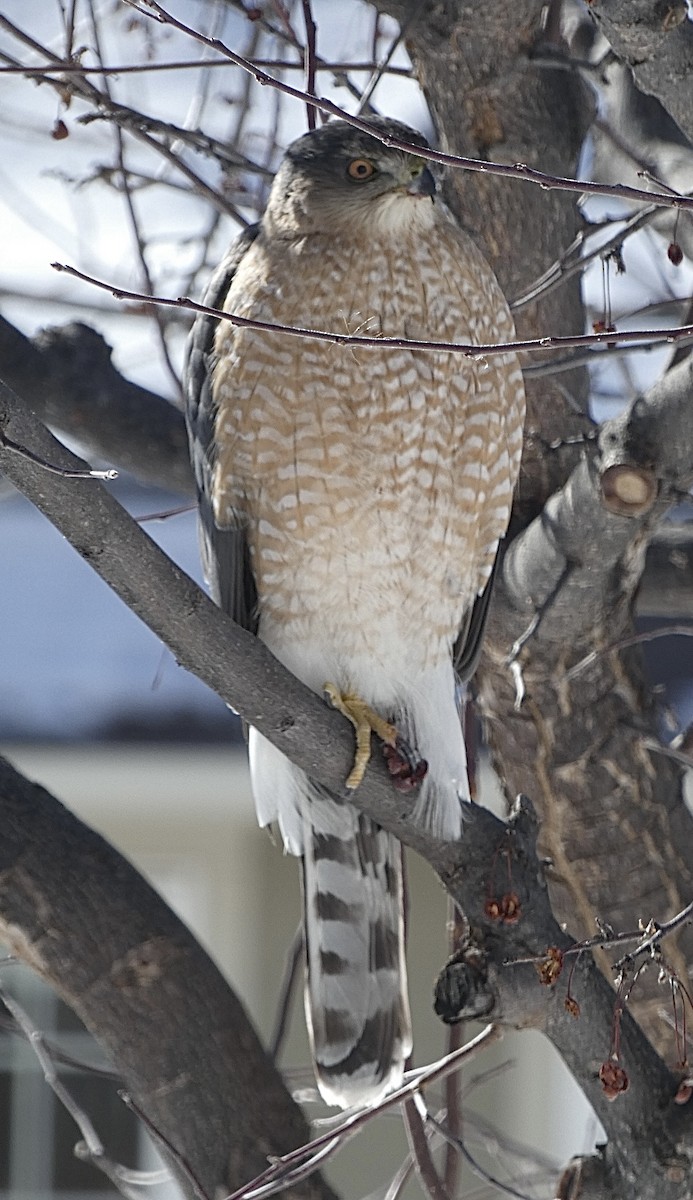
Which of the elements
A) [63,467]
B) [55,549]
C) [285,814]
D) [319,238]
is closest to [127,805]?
[55,549]

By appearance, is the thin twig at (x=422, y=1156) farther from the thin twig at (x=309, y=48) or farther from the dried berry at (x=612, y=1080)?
the thin twig at (x=309, y=48)

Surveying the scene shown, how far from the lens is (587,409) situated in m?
A: 3.77

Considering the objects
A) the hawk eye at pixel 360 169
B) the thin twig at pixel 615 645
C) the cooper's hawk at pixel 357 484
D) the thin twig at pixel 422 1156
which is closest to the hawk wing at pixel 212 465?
the cooper's hawk at pixel 357 484

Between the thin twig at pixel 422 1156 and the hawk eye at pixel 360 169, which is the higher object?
the hawk eye at pixel 360 169

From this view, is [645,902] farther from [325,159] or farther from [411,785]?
[325,159]

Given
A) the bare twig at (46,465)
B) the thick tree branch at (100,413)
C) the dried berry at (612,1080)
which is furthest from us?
the thick tree branch at (100,413)

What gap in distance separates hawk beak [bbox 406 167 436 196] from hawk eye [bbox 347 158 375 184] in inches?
3.7

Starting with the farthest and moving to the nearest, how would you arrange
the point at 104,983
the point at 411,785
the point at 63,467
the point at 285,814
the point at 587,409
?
the point at 587,409 < the point at 285,814 < the point at 104,983 < the point at 411,785 < the point at 63,467

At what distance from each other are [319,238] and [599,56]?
50.1 inches

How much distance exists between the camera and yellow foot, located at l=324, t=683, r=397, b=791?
8.85ft

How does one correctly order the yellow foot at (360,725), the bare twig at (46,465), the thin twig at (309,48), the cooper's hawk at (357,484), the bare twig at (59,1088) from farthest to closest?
the bare twig at (59,1088)
the cooper's hawk at (357,484)
the yellow foot at (360,725)
the thin twig at (309,48)
the bare twig at (46,465)

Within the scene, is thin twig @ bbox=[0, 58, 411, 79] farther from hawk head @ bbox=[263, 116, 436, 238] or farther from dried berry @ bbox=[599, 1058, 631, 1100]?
dried berry @ bbox=[599, 1058, 631, 1100]

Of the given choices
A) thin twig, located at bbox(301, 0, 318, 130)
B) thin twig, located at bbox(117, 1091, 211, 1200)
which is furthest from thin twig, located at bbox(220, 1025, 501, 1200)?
thin twig, located at bbox(301, 0, 318, 130)

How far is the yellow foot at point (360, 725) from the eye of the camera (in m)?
2.70
